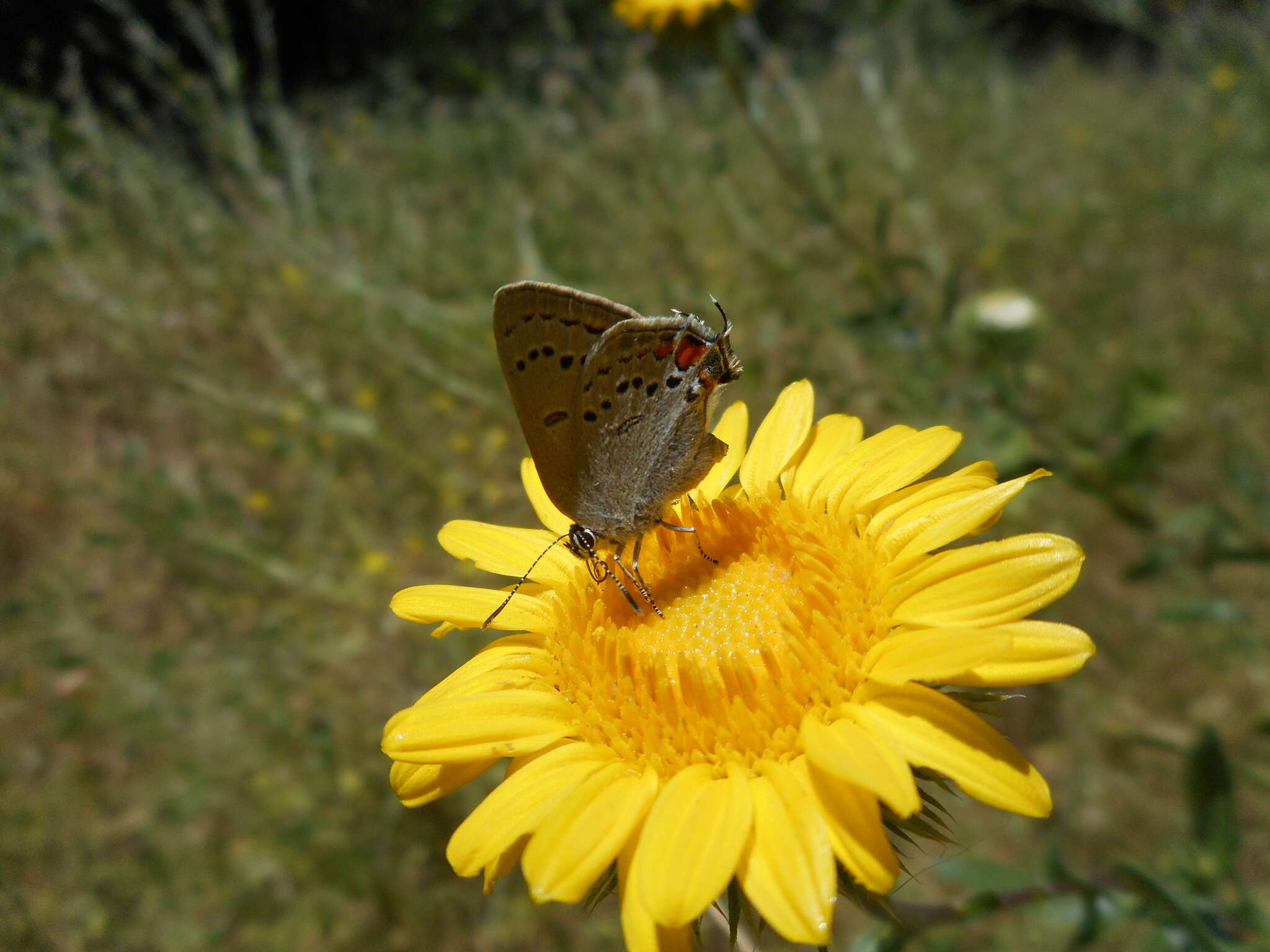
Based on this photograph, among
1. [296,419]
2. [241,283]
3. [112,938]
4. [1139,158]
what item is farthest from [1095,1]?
[112,938]

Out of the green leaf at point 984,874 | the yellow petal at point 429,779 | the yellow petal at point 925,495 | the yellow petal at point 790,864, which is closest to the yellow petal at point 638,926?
the yellow petal at point 790,864

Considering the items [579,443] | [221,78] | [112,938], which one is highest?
[221,78]

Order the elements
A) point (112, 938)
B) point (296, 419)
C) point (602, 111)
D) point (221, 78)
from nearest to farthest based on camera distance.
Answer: point (112, 938), point (221, 78), point (296, 419), point (602, 111)

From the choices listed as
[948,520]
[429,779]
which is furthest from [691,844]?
[948,520]

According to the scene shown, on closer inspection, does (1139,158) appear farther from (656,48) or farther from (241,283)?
(241,283)

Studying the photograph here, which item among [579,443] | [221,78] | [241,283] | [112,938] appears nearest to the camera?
[579,443]

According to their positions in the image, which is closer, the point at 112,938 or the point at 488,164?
the point at 112,938

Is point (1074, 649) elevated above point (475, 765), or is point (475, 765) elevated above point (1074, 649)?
point (1074, 649)

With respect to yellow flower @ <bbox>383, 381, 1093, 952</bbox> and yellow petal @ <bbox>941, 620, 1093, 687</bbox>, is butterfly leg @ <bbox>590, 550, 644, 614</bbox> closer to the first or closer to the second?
yellow flower @ <bbox>383, 381, 1093, 952</bbox>

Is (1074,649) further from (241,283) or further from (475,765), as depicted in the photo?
(241,283)
